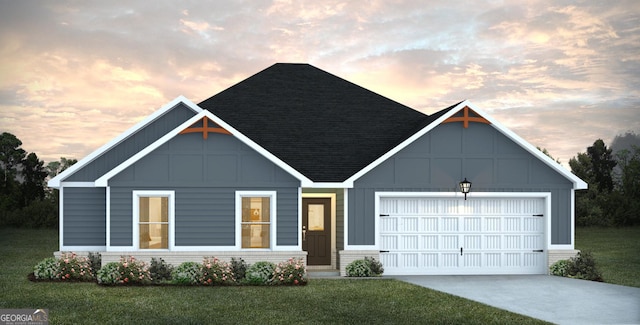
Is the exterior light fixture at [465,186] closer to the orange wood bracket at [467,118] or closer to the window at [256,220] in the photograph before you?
the orange wood bracket at [467,118]

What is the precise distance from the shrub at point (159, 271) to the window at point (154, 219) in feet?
2.32

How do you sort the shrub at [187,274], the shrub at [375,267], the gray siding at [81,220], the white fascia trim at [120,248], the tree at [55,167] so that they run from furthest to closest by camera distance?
the tree at [55,167]
the gray siding at [81,220]
the shrub at [375,267]
the white fascia trim at [120,248]
the shrub at [187,274]

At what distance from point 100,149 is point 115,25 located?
6034mm

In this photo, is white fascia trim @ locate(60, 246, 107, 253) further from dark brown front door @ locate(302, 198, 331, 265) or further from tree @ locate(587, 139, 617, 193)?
tree @ locate(587, 139, 617, 193)

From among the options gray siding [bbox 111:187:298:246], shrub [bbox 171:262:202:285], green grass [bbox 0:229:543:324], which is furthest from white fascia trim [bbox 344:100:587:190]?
shrub [bbox 171:262:202:285]

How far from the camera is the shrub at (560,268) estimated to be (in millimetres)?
20731

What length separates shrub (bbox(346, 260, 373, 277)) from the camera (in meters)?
20.0

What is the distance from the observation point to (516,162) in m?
21.0

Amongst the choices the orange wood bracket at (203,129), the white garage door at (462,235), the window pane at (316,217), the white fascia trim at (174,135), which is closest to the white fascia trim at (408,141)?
the white garage door at (462,235)

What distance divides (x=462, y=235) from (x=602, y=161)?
4392 centimetres

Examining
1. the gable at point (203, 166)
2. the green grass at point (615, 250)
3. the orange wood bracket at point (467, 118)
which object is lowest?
the green grass at point (615, 250)

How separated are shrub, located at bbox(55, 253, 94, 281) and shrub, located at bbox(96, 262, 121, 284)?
41.2 inches

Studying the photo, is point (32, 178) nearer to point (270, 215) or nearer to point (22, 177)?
point (22, 177)

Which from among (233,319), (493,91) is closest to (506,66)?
(493,91)
